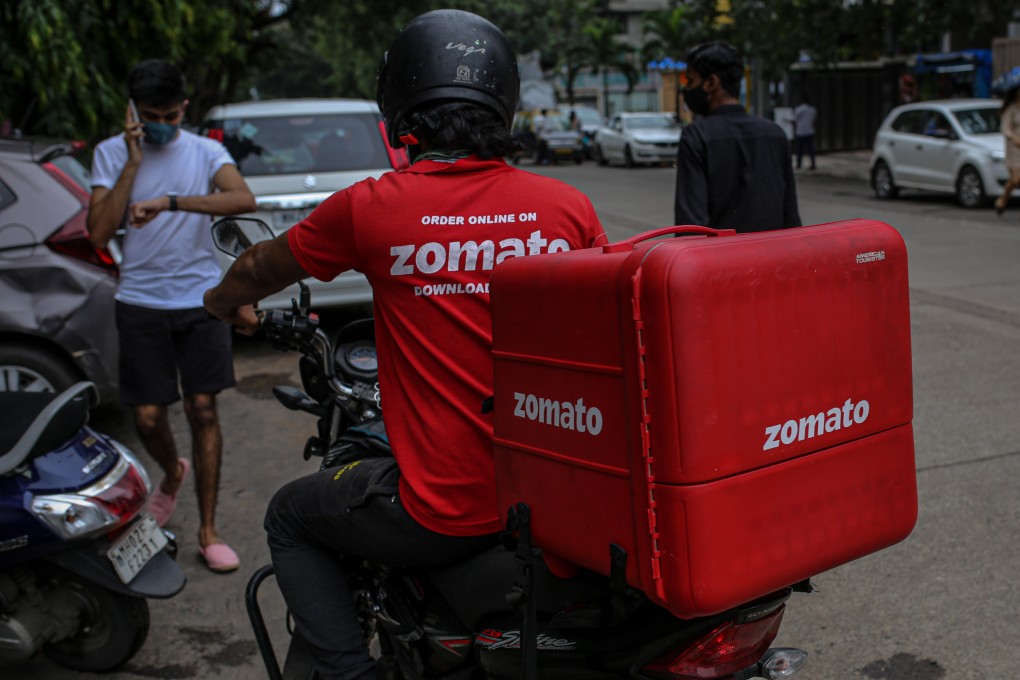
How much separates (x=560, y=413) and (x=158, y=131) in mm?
3022

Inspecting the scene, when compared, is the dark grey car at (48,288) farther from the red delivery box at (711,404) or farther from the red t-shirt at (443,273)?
the red delivery box at (711,404)

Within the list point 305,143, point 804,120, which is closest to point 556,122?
point 804,120

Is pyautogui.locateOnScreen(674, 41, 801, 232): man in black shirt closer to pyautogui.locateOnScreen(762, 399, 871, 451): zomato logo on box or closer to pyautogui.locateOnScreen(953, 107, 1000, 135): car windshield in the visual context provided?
pyautogui.locateOnScreen(762, 399, 871, 451): zomato logo on box

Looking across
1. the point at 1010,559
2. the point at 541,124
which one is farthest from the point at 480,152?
the point at 541,124

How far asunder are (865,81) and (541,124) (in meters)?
9.59

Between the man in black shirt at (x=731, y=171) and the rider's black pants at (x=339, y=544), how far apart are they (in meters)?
2.50

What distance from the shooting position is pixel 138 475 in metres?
3.59

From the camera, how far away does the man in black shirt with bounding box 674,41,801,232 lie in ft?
14.8

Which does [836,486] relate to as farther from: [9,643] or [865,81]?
[865,81]

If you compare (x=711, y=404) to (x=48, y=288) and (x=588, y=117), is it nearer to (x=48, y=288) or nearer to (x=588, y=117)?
(x=48, y=288)

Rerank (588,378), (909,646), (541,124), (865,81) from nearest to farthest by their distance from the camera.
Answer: (588,378)
(909,646)
(865,81)
(541,124)

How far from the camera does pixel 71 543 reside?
326 cm

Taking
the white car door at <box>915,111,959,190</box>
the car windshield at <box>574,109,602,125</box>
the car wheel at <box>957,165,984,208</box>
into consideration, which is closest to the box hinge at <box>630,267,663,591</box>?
the car wheel at <box>957,165,984,208</box>

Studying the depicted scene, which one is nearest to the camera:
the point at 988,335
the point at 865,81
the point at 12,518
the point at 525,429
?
the point at 525,429
